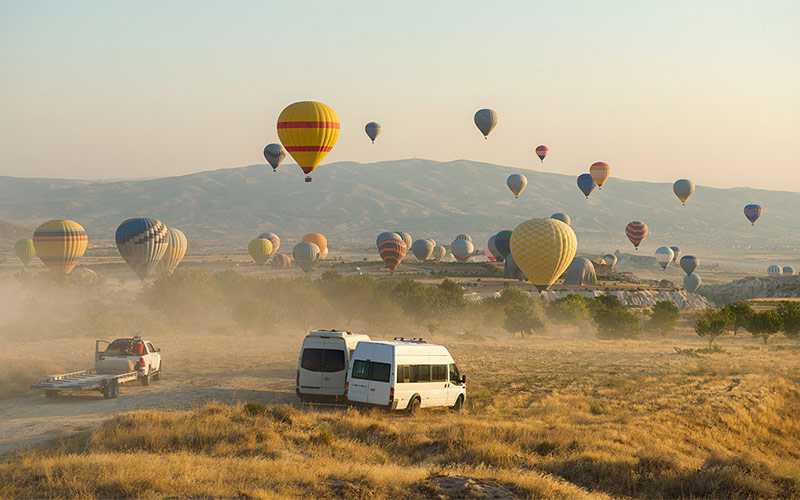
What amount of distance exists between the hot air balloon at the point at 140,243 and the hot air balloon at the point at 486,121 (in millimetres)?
49041

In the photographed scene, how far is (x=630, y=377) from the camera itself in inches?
1364

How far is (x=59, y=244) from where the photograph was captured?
82.4 m

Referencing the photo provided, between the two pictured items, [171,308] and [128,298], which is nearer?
[171,308]

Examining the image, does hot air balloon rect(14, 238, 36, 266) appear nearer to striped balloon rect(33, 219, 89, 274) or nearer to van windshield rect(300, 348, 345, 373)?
striped balloon rect(33, 219, 89, 274)

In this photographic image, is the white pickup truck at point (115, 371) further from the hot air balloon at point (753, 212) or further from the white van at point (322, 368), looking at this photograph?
the hot air balloon at point (753, 212)

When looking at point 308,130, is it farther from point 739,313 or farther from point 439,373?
point 739,313

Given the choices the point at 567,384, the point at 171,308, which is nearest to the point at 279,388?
the point at 567,384

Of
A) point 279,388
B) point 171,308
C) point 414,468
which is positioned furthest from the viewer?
point 171,308

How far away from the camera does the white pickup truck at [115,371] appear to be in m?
25.4

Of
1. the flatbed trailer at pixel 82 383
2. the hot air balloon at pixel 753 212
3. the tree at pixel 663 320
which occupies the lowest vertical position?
the tree at pixel 663 320

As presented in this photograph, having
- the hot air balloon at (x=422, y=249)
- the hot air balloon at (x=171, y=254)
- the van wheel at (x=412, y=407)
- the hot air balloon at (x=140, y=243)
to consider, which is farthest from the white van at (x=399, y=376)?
the hot air balloon at (x=422, y=249)

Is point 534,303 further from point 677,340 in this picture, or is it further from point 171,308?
point 171,308

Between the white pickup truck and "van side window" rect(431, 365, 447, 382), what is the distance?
476 inches

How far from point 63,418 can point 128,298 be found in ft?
197
